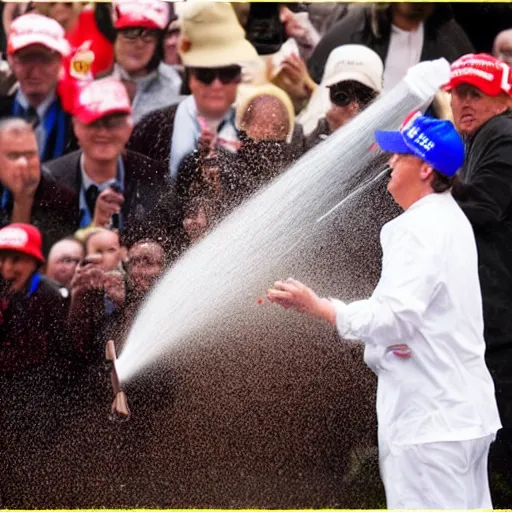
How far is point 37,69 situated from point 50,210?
0.55 metres

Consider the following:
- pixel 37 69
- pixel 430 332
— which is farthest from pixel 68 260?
pixel 430 332

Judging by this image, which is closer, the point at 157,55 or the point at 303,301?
the point at 303,301

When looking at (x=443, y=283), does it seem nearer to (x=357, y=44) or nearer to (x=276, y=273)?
(x=276, y=273)

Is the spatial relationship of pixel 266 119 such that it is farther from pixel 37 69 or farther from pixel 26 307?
pixel 26 307

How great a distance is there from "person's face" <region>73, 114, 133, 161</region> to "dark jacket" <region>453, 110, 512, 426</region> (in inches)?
51.4

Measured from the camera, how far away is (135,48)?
4.43 meters

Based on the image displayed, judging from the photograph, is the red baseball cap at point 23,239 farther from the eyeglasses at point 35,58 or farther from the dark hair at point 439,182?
the dark hair at point 439,182

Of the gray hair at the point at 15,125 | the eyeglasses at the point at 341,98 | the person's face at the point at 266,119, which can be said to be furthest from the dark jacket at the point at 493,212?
the gray hair at the point at 15,125

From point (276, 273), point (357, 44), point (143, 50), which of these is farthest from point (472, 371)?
point (143, 50)

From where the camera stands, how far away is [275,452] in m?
4.48

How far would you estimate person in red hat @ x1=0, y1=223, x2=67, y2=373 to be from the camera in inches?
175

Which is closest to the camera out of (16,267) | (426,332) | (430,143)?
(426,332)

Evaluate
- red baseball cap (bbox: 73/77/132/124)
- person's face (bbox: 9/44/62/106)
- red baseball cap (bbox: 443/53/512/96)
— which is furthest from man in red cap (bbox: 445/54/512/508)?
person's face (bbox: 9/44/62/106)

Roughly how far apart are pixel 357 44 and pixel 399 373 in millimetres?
1279
